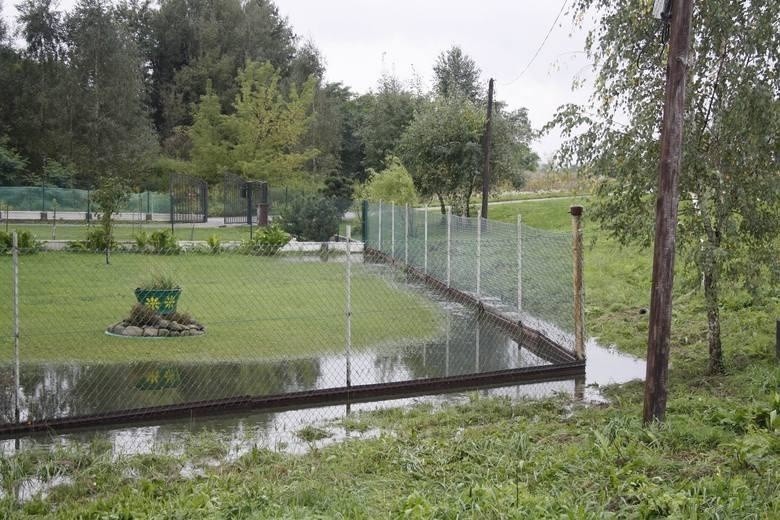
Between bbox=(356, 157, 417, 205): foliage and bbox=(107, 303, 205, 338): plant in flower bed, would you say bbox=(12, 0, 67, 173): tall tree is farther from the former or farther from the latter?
bbox=(107, 303, 205, 338): plant in flower bed

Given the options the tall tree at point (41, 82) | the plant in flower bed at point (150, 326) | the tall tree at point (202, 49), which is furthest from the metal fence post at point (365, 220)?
the tall tree at point (202, 49)

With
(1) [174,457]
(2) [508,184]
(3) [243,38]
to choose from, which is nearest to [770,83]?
(1) [174,457]

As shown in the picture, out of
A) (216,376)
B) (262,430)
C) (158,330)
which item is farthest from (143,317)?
(262,430)

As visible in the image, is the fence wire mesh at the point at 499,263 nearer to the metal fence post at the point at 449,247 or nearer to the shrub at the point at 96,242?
the metal fence post at the point at 449,247

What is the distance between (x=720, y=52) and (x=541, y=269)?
9.13 m

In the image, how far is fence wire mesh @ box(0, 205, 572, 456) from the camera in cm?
906

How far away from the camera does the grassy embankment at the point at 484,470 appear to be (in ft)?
16.4

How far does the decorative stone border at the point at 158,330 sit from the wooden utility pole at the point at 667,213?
743cm

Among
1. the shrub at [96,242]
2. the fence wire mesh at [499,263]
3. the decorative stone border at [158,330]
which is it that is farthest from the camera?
the shrub at [96,242]

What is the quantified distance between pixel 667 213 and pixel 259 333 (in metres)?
7.33

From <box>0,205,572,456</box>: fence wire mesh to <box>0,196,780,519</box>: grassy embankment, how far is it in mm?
1334

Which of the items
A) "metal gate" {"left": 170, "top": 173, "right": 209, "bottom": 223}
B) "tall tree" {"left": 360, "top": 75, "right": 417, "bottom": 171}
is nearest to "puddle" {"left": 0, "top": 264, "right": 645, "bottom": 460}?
"metal gate" {"left": 170, "top": 173, "right": 209, "bottom": 223}

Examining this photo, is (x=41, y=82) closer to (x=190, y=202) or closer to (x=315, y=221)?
(x=190, y=202)

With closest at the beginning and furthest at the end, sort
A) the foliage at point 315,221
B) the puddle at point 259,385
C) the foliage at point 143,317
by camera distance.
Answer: the puddle at point 259,385
the foliage at point 143,317
the foliage at point 315,221
